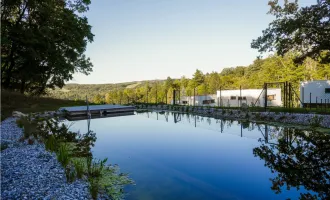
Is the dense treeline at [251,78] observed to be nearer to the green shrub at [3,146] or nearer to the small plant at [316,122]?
the small plant at [316,122]

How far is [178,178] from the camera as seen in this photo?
182 inches

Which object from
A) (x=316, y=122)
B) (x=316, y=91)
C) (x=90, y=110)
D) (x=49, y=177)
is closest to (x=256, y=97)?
(x=316, y=91)

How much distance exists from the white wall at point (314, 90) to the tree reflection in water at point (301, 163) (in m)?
14.8

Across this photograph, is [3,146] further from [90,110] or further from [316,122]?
[90,110]

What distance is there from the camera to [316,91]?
792 inches

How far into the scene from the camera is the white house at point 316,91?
64.9 feet

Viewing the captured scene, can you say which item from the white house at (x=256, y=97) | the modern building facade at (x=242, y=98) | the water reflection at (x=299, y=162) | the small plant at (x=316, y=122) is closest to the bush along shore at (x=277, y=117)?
the small plant at (x=316, y=122)

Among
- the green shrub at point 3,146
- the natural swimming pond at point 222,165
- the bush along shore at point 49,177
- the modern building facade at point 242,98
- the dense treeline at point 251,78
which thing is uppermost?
the dense treeline at point 251,78

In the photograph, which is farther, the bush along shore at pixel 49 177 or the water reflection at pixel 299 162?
the water reflection at pixel 299 162

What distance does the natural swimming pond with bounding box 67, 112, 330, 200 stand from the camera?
13.0ft

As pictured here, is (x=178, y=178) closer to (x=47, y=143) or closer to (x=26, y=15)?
(x=47, y=143)

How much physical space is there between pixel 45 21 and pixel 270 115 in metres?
17.3

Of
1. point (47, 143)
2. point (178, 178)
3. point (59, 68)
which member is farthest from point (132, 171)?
point (59, 68)

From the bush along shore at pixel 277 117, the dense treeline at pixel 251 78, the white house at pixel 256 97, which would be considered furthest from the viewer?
the dense treeline at pixel 251 78
